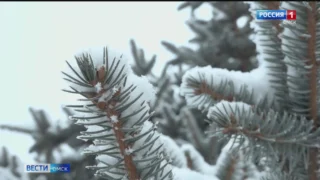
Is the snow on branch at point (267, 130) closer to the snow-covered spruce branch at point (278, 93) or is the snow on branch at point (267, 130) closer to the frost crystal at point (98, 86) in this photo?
the snow-covered spruce branch at point (278, 93)

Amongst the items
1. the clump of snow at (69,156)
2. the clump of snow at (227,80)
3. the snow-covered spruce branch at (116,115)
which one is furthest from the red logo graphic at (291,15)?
the clump of snow at (69,156)

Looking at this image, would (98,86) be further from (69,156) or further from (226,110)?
(69,156)

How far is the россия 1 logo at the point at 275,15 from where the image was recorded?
0.98 metres

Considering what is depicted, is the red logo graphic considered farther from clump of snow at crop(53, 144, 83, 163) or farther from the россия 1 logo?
clump of snow at crop(53, 144, 83, 163)

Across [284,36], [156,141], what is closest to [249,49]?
[284,36]

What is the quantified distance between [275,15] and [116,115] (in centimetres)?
62

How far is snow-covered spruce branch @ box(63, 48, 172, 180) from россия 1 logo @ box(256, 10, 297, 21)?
18.0 inches

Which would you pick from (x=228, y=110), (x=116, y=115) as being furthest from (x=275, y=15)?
(x=116, y=115)

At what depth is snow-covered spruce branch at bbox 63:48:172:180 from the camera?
1.94ft

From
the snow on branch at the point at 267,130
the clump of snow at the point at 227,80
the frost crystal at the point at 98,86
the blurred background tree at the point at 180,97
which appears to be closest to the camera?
the frost crystal at the point at 98,86

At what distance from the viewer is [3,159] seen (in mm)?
2129

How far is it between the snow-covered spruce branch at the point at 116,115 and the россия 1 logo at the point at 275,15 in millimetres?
457

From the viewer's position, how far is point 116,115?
0.62 m

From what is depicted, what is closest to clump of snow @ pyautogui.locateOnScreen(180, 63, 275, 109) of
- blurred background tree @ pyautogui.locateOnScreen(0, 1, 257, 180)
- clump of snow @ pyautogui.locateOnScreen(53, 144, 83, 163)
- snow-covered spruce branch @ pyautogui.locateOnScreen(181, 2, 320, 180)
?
snow-covered spruce branch @ pyautogui.locateOnScreen(181, 2, 320, 180)
